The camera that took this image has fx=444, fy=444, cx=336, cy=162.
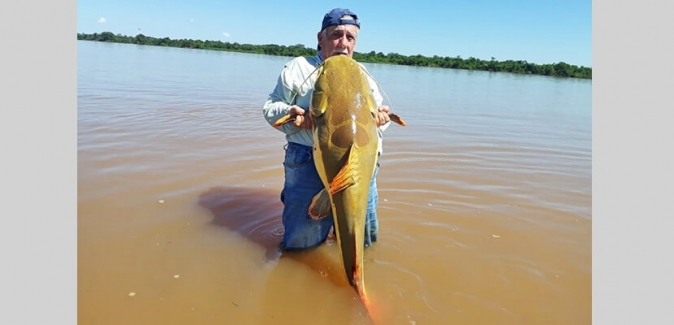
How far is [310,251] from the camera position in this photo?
11.3 feet

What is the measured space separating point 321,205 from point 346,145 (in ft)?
1.67

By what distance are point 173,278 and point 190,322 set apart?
532mm

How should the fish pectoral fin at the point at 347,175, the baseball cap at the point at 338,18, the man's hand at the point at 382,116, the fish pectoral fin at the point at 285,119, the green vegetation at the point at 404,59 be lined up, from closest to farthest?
1. the fish pectoral fin at the point at 347,175
2. the fish pectoral fin at the point at 285,119
3. the man's hand at the point at 382,116
4. the baseball cap at the point at 338,18
5. the green vegetation at the point at 404,59

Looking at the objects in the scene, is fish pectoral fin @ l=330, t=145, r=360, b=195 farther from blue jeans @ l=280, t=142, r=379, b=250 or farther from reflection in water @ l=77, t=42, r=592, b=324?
reflection in water @ l=77, t=42, r=592, b=324

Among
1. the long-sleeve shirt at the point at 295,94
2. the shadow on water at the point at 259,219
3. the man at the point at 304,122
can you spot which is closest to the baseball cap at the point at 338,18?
the man at the point at 304,122

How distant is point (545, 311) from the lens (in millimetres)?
2861

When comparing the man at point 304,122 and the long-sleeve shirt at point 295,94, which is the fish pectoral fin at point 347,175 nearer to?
the man at point 304,122

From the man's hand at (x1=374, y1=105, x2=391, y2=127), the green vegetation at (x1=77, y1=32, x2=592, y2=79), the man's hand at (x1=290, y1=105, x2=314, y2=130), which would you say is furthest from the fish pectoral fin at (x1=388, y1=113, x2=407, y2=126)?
the green vegetation at (x1=77, y1=32, x2=592, y2=79)

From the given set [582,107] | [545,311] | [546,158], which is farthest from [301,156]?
[582,107]

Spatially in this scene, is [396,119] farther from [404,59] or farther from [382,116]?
[404,59]

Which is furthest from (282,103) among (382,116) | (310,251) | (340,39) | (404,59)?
(404,59)

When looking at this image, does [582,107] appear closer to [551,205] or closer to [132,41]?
[551,205]

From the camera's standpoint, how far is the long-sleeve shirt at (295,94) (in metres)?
2.99

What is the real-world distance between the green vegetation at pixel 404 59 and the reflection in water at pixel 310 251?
3939cm
